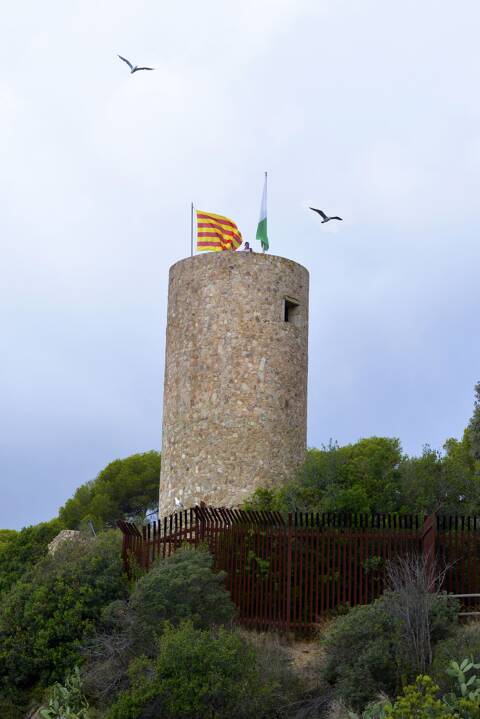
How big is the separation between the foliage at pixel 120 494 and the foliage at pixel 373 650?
2226cm

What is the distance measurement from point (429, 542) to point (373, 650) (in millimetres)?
2556

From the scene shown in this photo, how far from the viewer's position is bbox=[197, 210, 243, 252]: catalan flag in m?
20.6

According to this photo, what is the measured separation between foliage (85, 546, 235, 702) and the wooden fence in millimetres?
580

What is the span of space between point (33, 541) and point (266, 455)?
10.7 metres

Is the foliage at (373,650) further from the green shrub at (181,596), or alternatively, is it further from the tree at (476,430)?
the tree at (476,430)

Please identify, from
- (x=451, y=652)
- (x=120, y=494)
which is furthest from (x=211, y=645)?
(x=120, y=494)

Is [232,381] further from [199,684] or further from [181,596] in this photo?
[199,684]

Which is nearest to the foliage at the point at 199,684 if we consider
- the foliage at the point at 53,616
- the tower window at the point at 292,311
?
the foliage at the point at 53,616

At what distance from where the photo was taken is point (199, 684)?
11469 mm

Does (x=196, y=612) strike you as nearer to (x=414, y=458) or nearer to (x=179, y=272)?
(x=414, y=458)

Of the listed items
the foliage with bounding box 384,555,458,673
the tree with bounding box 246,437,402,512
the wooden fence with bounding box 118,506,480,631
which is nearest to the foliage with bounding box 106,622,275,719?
the foliage with bounding box 384,555,458,673

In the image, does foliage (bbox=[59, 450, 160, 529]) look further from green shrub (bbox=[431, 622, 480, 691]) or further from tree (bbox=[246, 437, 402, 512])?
green shrub (bbox=[431, 622, 480, 691])

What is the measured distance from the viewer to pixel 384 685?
443 inches

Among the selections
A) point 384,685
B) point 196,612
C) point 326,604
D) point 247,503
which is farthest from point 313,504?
point 384,685
